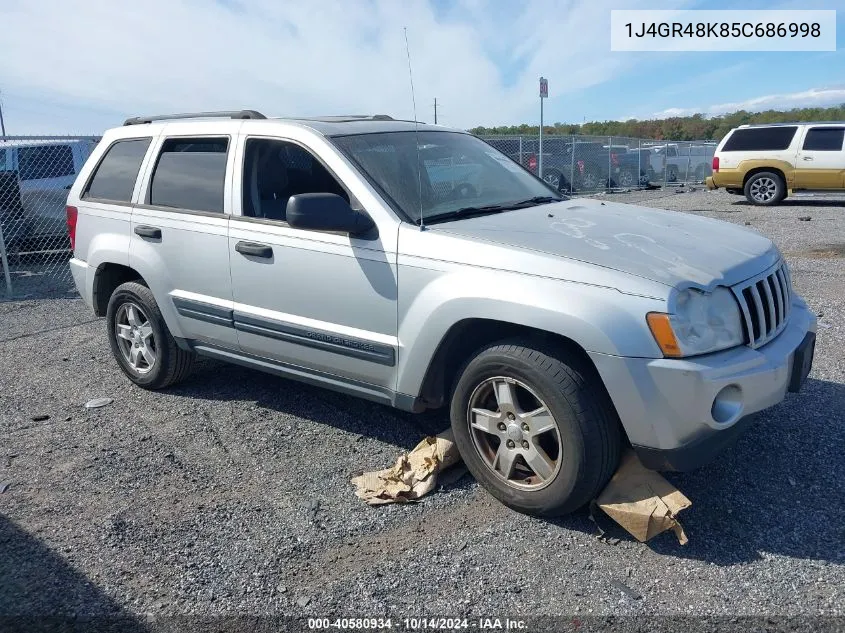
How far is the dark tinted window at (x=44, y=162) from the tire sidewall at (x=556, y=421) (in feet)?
31.7

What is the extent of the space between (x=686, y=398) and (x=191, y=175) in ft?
11.1

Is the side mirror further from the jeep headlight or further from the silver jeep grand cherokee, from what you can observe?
the jeep headlight

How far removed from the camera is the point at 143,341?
5215 millimetres

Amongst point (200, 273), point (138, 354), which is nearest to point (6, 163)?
point (138, 354)

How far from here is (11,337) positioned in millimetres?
7270

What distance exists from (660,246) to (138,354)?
3.74 metres

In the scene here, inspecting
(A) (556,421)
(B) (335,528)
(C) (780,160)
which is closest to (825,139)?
(C) (780,160)

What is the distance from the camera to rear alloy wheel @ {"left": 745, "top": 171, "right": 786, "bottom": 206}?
1631cm

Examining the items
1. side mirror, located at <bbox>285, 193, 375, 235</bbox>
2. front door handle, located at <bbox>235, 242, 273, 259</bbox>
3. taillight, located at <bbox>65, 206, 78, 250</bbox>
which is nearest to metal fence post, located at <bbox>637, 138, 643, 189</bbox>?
taillight, located at <bbox>65, 206, 78, 250</bbox>

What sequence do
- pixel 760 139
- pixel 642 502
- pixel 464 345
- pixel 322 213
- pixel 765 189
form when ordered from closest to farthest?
pixel 642 502, pixel 322 213, pixel 464 345, pixel 760 139, pixel 765 189

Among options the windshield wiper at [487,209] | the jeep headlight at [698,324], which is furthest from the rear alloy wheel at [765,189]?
the jeep headlight at [698,324]

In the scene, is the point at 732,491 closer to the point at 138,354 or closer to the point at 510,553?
the point at 510,553

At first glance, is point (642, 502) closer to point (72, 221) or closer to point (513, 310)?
point (513, 310)

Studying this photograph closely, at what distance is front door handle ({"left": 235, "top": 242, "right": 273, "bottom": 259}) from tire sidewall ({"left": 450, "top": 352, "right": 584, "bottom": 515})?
1378 millimetres
